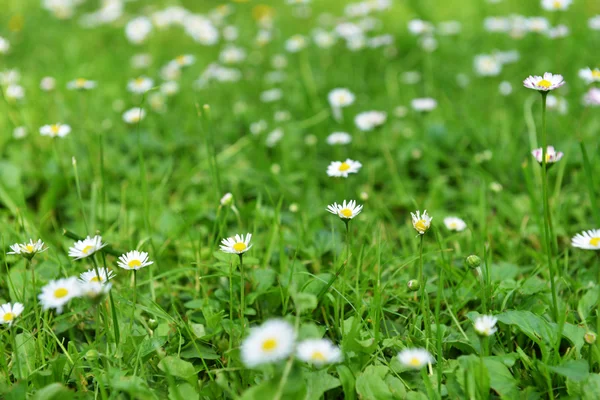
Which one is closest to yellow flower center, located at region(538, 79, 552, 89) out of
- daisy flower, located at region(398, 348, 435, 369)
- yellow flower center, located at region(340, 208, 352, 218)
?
yellow flower center, located at region(340, 208, 352, 218)

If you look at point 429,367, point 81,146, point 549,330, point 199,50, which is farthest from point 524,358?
point 199,50

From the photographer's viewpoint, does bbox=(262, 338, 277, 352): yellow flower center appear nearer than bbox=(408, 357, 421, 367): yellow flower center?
Yes

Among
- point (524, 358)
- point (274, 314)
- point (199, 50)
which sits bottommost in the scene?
point (199, 50)

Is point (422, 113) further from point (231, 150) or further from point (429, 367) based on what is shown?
point (429, 367)

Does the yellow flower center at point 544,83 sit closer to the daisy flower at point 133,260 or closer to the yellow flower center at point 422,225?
the yellow flower center at point 422,225

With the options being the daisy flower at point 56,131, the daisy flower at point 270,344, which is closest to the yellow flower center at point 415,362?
the daisy flower at point 270,344

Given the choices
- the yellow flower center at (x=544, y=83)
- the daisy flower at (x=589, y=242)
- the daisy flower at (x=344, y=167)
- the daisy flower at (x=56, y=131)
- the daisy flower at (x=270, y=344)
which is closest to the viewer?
the daisy flower at (x=270, y=344)

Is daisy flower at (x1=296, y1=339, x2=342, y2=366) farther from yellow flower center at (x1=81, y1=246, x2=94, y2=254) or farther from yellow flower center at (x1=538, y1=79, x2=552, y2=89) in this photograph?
yellow flower center at (x1=538, y1=79, x2=552, y2=89)

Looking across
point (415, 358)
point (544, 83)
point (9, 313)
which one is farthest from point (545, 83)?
point (9, 313)
